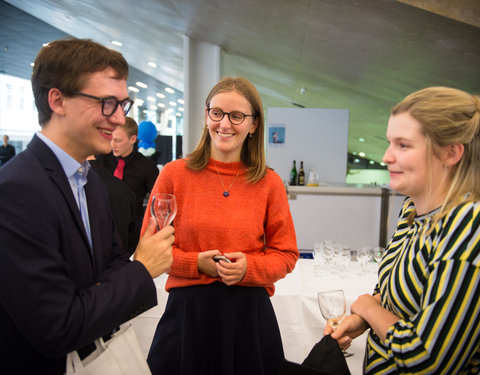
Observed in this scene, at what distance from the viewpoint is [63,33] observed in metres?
8.92

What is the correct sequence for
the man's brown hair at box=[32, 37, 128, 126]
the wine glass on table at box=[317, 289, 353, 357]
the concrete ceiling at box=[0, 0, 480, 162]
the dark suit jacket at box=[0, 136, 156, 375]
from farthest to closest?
the concrete ceiling at box=[0, 0, 480, 162] < the wine glass on table at box=[317, 289, 353, 357] < the man's brown hair at box=[32, 37, 128, 126] < the dark suit jacket at box=[0, 136, 156, 375]

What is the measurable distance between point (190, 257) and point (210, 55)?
18.8 ft

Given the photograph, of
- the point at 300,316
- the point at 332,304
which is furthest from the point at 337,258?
the point at 332,304

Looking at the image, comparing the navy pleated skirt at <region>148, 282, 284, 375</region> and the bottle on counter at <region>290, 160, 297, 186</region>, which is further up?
the bottle on counter at <region>290, 160, 297, 186</region>

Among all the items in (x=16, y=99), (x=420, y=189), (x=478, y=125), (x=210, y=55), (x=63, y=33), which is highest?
(x=63, y=33)

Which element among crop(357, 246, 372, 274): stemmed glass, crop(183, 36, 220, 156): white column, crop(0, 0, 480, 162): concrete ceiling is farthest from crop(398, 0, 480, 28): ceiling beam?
crop(183, 36, 220, 156): white column

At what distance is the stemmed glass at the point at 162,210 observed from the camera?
3.72 ft

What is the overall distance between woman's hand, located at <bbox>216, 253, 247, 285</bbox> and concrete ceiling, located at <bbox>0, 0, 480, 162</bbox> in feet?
9.26

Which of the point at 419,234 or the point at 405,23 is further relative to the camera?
the point at 405,23

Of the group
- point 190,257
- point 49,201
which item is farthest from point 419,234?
point 49,201

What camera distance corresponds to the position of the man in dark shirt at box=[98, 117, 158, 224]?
3.11m

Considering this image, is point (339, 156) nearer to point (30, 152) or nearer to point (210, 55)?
point (210, 55)

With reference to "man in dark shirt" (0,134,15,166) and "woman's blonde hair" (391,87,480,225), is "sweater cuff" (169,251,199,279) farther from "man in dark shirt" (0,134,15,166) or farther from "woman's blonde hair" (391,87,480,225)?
"man in dark shirt" (0,134,15,166)

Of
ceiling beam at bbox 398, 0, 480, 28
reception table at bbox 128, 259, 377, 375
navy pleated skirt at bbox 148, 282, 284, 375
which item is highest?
ceiling beam at bbox 398, 0, 480, 28
